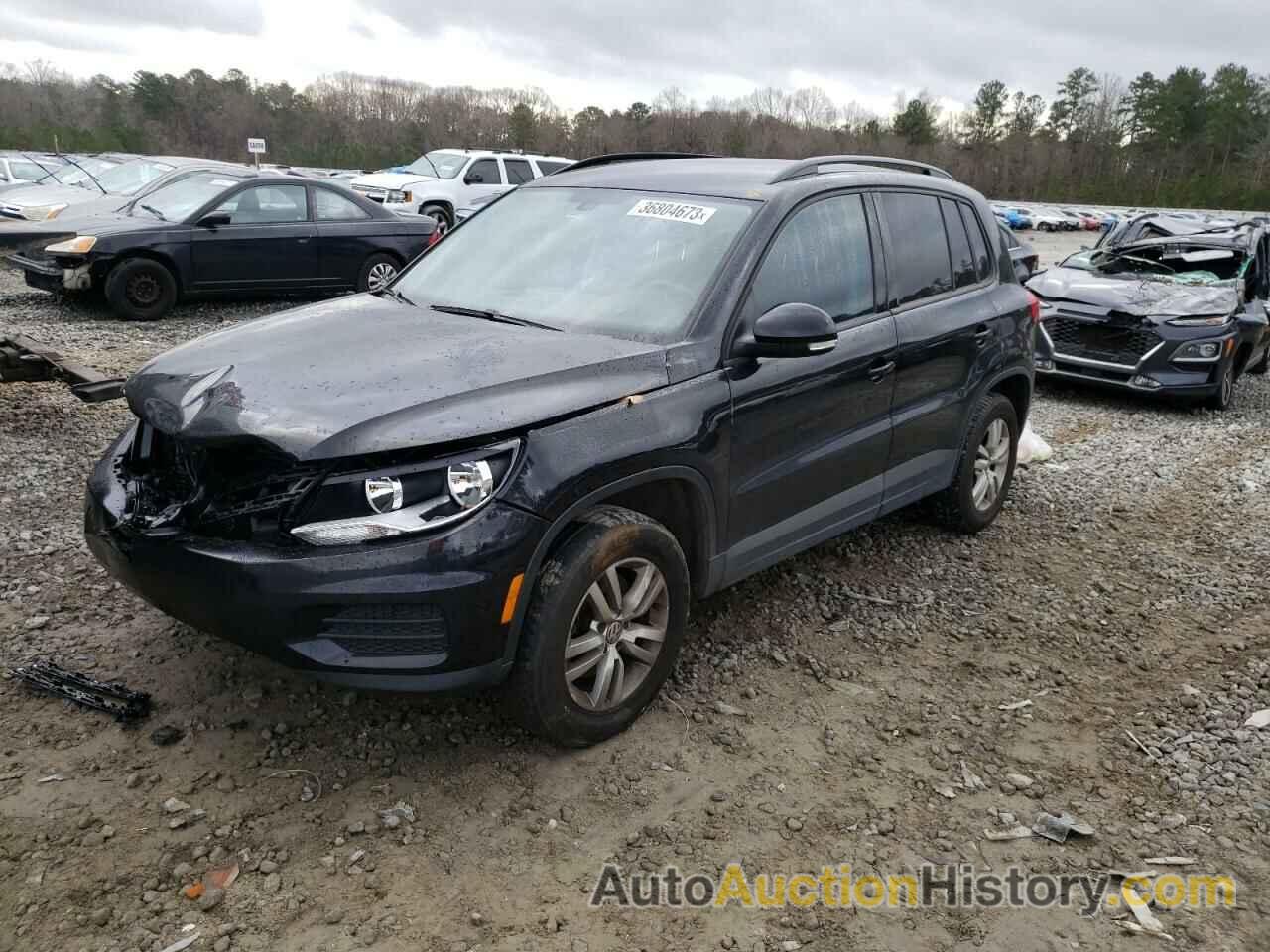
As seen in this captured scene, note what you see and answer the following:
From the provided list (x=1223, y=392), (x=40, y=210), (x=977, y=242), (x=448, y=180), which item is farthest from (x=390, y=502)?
(x=448, y=180)

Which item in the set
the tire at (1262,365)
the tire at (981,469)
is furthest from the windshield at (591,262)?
the tire at (1262,365)

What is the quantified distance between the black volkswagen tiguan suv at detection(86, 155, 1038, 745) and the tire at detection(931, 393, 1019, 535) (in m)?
0.37

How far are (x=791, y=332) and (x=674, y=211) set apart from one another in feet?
2.90

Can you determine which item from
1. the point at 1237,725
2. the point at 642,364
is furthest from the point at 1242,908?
the point at 642,364

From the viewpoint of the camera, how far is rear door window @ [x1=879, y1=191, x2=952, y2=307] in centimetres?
A: 445

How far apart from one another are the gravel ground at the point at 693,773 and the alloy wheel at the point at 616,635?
8.7 inches

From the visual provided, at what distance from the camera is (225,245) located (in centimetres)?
1040

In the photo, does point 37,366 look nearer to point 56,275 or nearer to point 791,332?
point 791,332

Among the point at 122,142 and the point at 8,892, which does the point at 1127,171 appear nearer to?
the point at 122,142

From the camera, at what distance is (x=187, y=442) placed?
2.88 meters

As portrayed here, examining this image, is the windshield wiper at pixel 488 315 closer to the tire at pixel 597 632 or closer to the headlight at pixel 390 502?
the tire at pixel 597 632

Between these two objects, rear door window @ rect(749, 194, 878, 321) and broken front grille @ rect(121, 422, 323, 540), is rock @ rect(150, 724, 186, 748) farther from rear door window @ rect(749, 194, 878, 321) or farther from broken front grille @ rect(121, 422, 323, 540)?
rear door window @ rect(749, 194, 878, 321)

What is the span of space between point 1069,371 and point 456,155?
42.6 ft

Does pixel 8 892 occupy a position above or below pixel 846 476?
below
